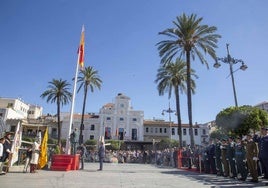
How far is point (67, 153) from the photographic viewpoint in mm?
16391

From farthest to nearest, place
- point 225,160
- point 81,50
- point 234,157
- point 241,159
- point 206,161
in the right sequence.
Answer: point 81,50
point 206,161
point 225,160
point 234,157
point 241,159

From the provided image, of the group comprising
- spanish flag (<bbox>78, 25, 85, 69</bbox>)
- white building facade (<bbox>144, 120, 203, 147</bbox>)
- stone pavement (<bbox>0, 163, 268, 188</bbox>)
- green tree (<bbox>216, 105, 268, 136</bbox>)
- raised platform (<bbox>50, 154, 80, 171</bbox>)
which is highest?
white building facade (<bbox>144, 120, 203, 147</bbox>)

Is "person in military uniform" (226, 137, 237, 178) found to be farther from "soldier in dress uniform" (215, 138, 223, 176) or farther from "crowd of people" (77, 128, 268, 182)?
"soldier in dress uniform" (215, 138, 223, 176)

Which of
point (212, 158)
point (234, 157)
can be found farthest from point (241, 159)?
point (212, 158)

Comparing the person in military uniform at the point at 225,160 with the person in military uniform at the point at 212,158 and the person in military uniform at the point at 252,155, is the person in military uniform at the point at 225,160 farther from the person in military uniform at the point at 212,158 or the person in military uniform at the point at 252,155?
the person in military uniform at the point at 252,155

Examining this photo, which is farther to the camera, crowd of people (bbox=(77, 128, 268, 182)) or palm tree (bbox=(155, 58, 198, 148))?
palm tree (bbox=(155, 58, 198, 148))

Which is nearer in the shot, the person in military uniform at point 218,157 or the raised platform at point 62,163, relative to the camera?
the person in military uniform at point 218,157

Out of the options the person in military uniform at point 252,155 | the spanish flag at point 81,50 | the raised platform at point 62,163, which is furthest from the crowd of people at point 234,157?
the spanish flag at point 81,50

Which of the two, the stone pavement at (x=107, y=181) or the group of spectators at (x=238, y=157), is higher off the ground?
the group of spectators at (x=238, y=157)

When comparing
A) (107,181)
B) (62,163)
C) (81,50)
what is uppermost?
(81,50)

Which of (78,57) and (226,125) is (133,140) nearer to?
(226,125)

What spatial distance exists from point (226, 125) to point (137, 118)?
1491 inches

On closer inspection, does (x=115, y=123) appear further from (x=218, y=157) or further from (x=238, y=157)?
(x=238, y=157)

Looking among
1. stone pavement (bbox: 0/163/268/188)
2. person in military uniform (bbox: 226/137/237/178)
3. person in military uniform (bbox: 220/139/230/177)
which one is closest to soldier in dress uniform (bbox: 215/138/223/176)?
person in military uniform (bbox: 220/139/230/177)
